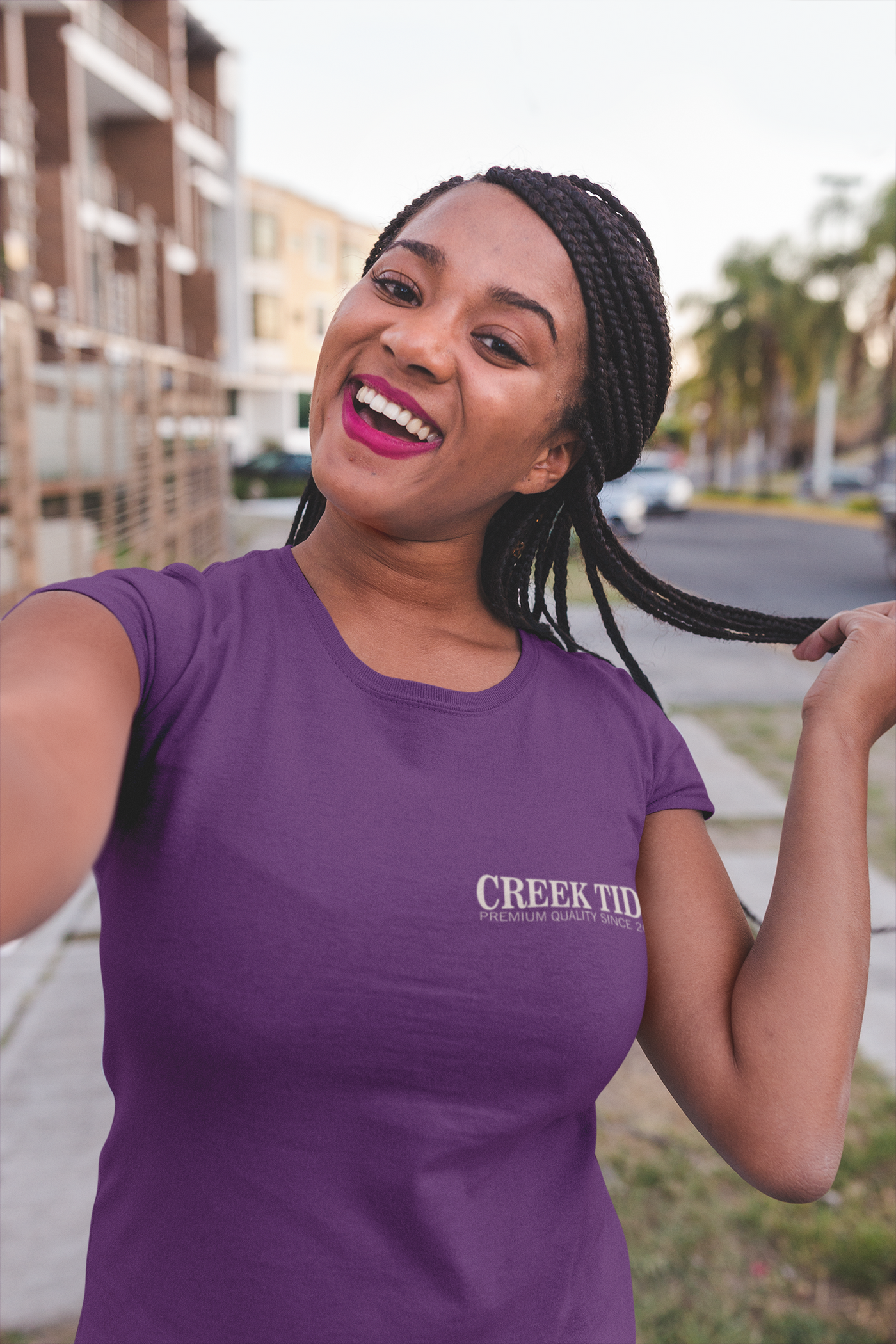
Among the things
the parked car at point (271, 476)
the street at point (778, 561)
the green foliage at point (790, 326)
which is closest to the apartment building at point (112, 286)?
the parked car at point (271, 476)

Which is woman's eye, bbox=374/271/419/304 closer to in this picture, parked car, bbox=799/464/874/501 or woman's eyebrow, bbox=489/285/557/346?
woman's eyebrow, bbox=489/285/557/346

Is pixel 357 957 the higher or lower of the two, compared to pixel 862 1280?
higher

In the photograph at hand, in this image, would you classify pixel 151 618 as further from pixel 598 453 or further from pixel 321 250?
pixel 321 250

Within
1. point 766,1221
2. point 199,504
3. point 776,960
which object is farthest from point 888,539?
point 776,960

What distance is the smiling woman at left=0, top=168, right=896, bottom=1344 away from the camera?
1.12 metres

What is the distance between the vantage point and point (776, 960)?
138cm

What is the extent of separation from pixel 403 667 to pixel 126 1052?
50 cm

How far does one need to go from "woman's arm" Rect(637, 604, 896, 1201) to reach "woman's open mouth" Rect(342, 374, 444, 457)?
1.78 ft

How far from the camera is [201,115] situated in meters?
23.1

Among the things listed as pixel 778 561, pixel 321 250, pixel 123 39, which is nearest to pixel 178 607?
pixel 778 561

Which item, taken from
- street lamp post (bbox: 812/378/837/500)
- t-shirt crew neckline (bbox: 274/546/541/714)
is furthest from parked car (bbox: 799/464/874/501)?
t-shirt crew neckline (bbox: 274/546/541/714)

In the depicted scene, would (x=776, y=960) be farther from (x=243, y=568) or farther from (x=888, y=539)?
(x=888, y=539)

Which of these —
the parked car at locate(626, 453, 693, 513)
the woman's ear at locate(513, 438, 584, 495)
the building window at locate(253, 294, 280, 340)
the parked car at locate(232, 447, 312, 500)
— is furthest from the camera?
the building window at locate(253, 294, 280, 340)

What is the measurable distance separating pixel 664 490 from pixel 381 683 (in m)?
27.9
